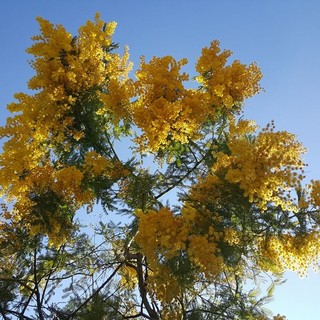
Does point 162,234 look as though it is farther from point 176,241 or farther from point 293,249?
point 293,249

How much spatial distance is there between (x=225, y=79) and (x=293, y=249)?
12.0 ft

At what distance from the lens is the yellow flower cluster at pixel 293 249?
6.98m

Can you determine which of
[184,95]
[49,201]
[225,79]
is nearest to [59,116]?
[49,201]

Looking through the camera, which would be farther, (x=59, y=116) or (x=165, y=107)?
(x=59, y=116)

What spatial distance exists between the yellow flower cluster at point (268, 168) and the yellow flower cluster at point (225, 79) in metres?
2.09

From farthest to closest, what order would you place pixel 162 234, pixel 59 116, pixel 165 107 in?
pixel 59 116
pixel 165 107
pixel 162 234

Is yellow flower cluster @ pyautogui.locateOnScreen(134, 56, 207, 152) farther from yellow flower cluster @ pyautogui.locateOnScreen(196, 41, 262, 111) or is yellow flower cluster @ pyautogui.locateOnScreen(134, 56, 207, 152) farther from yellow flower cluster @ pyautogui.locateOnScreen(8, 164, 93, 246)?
yellow flower cluster @ pyautogui.locateOnScreen(8, 164, 93, 246)

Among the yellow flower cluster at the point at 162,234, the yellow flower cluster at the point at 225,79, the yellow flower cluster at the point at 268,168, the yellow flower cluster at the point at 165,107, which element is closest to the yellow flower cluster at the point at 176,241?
the yellow flower cluster at the point at 162,234

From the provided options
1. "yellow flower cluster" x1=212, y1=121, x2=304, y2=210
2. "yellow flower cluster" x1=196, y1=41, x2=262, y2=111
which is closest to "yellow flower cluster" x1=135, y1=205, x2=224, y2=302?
"yellow flower cluster" x1=212, y1=121, x2=304, y2=210

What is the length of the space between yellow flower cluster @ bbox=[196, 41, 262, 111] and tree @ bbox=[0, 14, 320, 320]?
25mm

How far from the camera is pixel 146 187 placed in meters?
8.80

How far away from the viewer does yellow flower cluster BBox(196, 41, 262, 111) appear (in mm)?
8914

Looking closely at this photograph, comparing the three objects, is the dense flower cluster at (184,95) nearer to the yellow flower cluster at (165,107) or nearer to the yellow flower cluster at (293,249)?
the yellow flower cluster at (165,107)

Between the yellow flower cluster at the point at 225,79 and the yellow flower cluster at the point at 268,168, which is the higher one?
the yellow flower cluster at the point at 225,79
